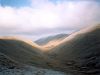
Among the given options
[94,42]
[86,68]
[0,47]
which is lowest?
A: [86,68]

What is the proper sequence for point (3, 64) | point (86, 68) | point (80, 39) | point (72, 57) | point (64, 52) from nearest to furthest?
point (3, 64) → point (86, 68) → point (72, 57) → point (64, 52) → point (80, 39)

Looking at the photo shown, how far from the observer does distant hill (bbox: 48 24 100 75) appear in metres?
36.3

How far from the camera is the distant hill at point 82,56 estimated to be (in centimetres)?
3628

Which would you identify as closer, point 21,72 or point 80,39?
point 21,72

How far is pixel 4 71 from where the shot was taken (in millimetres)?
27078

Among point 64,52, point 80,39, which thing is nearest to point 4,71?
point 64,52

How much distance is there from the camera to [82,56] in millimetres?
44094

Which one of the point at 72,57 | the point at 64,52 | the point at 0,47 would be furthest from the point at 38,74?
the point at 64,52

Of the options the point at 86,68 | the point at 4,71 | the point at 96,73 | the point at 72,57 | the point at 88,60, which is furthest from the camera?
the point at 72,57

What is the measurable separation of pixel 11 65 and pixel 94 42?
24316mm

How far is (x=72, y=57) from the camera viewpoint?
46.0m

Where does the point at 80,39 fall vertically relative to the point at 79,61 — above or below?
above

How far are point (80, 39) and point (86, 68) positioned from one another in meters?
19.1

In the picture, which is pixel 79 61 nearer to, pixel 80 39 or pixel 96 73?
pixel 96 73
